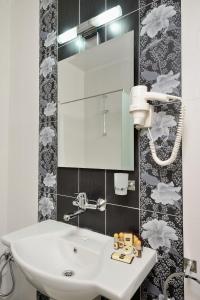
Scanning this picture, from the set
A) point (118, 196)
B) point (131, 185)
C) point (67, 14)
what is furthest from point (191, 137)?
point (67, 14)

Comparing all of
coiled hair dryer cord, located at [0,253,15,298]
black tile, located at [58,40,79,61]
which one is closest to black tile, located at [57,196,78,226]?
coiled hair dryer cord, located at [0,253,15,298]

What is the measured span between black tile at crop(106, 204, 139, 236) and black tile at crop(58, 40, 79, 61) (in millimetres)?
977

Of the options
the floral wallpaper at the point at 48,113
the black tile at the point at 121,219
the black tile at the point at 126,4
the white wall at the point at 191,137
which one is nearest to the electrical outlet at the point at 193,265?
the white wall at the point at 191,137

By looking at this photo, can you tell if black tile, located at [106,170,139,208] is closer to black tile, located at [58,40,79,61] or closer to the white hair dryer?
the white hair dryer

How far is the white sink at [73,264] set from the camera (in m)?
0.68

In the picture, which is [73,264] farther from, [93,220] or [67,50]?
[67,50]

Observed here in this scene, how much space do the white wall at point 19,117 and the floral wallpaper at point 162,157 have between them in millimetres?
873

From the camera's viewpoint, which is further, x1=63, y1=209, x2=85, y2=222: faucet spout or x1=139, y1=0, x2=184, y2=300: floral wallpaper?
x1=63, y1=209, x2=85, y2=222: faucet spout

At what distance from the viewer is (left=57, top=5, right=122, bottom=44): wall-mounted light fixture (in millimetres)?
1070

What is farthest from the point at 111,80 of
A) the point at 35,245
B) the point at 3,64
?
the point at 3,64

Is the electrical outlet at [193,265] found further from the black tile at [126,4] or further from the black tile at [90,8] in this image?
the black tile at [90,8]

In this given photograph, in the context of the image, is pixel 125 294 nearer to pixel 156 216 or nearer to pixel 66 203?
pixel 156 216

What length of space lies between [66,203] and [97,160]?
380 mm

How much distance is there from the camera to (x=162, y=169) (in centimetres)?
90
